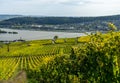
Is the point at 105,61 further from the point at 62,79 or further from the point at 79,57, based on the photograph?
the point at 62,79

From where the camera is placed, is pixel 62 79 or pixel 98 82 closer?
pixel 98 82

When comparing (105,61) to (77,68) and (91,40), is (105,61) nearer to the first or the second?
(91,40)

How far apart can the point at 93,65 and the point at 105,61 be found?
996 millimetres

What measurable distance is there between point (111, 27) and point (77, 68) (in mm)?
3990

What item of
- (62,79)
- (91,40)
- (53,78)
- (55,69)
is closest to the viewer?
(91,40)

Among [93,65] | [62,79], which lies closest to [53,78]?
[62,79]

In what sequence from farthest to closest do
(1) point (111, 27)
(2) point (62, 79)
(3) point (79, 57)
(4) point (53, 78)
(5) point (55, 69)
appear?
(4) point (53, 78) → (5) point (55, 69) → (2) point (62, 79) → (3) point (79, 57) → (1) point (111, 27)

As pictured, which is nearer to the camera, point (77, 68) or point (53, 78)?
point (77, 68)

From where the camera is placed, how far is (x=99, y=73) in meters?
15.1

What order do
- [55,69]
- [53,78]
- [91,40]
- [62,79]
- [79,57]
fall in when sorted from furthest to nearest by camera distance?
[53,78] < [55,69] < [62,79] < [79,57] < [91,40]

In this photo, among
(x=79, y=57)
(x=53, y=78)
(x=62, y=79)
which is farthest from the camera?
(x=53, y=78)

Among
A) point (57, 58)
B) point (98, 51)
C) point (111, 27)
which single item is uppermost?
point (111, 27)

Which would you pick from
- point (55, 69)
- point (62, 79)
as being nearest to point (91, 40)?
point (62, 79)

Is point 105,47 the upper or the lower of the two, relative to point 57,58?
upper
